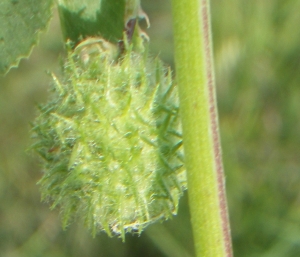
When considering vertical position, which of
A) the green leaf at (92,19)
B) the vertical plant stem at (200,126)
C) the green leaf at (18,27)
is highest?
the green leaf at (18,27)

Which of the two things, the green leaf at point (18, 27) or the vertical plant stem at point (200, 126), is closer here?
the vertical plant stem at point (200, 126)

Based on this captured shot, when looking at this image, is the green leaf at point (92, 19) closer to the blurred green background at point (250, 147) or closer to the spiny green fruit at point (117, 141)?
the spiny green fruit at point (117, 141)

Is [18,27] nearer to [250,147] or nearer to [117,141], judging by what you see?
[117,141]

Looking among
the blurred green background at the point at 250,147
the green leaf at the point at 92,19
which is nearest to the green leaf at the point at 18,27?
the green leaf at the point at 92,19

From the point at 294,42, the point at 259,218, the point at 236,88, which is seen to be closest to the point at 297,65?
the point at 294,42

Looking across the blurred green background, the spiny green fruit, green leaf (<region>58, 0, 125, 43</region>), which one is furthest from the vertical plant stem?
the blurred green background
